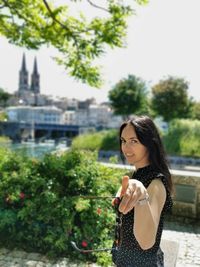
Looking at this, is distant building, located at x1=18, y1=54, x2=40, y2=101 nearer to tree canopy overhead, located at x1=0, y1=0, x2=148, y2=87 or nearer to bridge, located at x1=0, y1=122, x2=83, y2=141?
bridge, located at x1=0, y1=122, x2=83, y2=141

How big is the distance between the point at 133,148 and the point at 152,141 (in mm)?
114

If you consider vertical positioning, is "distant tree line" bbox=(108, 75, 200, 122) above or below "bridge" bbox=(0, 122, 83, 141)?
above

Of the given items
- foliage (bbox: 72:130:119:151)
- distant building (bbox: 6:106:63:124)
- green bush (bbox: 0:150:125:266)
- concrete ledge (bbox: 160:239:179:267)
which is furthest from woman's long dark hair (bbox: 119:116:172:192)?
distant building (bbox: 6:106:63:124)

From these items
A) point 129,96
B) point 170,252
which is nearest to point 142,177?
point 170,252

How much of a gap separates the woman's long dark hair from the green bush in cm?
239

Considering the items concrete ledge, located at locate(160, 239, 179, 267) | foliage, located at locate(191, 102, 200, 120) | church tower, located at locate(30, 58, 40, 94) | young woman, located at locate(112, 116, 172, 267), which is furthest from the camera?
church tower, located at locate(30, 58, 40, 94)

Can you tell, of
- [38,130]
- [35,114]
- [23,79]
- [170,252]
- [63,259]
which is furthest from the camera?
[23,79]

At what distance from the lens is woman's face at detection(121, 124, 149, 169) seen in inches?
61.7

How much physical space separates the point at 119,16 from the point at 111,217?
16.0 feet

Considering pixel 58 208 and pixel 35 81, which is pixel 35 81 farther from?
pixel 58 208

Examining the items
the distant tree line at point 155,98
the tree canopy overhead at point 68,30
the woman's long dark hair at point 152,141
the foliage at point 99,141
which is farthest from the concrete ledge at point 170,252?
the distant tree line at point 155,98

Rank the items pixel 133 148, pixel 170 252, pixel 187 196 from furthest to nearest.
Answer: pixel 187 196 → pixel 170 252 → pixel 133 148

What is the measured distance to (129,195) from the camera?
45.6 inches

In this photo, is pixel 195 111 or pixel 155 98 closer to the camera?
pixel 155 98
